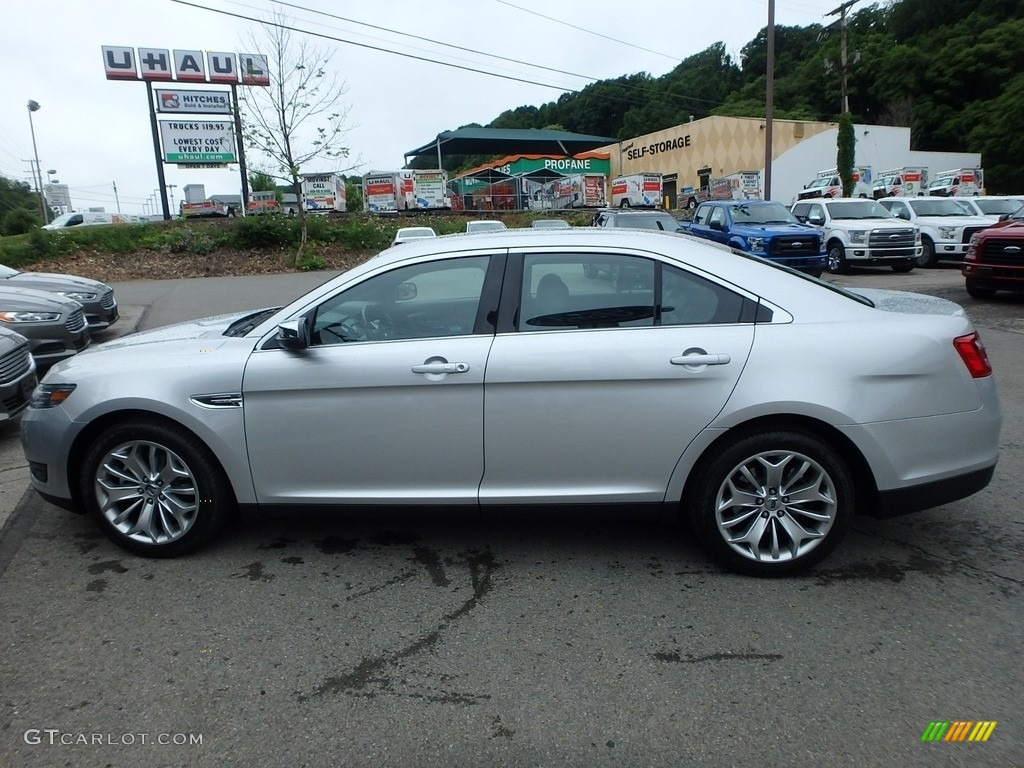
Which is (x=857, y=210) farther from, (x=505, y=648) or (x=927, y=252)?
(x=505, y=648)

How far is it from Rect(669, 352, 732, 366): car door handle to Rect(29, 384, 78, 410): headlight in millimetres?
3069

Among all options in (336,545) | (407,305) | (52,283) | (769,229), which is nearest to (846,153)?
(769,229)

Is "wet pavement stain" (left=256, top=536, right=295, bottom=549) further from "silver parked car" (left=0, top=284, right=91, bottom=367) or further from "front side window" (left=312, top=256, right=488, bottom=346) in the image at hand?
"silver parked car" (left=0, top=284, right=91, bottom=367)

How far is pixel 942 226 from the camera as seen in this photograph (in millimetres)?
19484

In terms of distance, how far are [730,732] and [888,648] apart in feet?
2.98

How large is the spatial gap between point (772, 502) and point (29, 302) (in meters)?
8.31

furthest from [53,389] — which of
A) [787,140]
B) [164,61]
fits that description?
[787,140]

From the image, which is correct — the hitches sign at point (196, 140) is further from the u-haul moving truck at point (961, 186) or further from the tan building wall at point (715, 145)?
the tan building wall at point (715, 145)

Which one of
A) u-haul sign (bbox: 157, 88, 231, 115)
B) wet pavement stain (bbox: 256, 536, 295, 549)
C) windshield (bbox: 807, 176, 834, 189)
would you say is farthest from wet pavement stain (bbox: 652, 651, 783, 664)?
windshield (bbox: 807, 176, 834, 189)

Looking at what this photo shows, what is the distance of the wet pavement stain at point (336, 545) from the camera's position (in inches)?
157

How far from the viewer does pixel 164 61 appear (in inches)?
1216

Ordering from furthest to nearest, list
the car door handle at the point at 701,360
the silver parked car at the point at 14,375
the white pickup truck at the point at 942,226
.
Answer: the white pickup truck at the point at 942,226, the silver parked car at the point at 14,375, the car door handle at the point at 701,360

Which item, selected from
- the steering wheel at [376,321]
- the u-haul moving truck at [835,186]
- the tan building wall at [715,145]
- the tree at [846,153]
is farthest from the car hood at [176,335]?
the tan building wall at [715,145]

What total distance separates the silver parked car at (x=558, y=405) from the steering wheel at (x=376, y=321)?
11 mm
